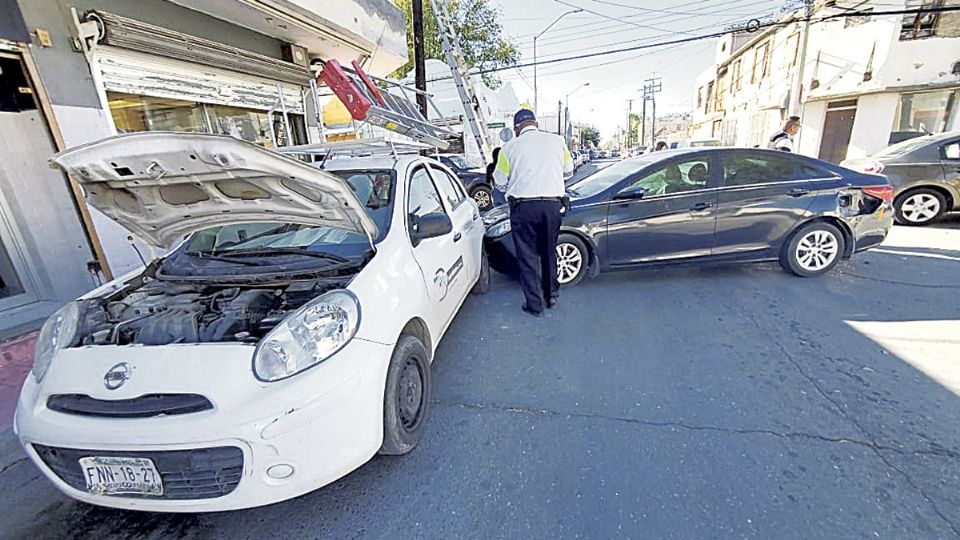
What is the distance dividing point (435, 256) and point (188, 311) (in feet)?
4.69

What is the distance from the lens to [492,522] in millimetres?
1833

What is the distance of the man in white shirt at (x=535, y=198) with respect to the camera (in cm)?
371

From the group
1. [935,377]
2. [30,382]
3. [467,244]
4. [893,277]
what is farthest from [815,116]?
[30,382]

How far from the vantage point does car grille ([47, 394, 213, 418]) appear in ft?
5.12

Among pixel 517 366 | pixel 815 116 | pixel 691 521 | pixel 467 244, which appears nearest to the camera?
pixel 691 521

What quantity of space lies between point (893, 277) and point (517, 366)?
450cm

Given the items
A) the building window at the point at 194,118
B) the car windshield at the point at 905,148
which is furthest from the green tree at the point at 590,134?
the building window at the point at 194,118

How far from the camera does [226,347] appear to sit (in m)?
1.69

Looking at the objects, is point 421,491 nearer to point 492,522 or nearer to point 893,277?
point 492,522

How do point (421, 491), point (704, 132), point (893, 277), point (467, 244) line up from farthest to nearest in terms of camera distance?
point (704, 132)
point (893, 277)
point (467, 244)
point (421, 491)

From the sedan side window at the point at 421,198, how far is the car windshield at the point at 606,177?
6.44 feet

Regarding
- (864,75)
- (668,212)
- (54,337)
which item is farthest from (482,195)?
(864,75)

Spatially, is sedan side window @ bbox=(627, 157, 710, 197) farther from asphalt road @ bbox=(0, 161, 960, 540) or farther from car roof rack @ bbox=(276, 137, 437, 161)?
car roof rack @ bbox=(276, 137, 437, 161)

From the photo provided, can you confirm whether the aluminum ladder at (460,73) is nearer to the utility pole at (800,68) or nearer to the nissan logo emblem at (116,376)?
the nissan logo emblem at (116,376)
